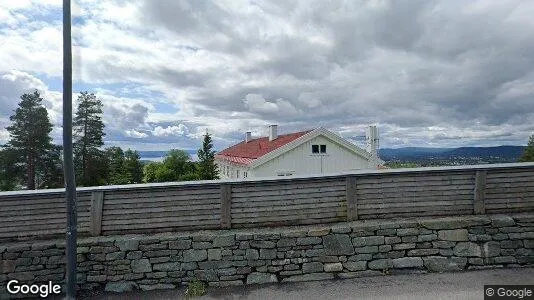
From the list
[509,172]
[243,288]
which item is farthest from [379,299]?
[509,172]

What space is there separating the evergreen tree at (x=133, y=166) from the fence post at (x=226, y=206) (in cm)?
4296

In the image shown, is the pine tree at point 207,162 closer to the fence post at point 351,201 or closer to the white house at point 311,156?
the white house at point 311,156

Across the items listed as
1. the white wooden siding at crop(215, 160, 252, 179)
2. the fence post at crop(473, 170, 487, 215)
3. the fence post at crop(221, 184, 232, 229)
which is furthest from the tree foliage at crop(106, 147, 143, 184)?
the fence post at crop(473, 170, 487, 215)

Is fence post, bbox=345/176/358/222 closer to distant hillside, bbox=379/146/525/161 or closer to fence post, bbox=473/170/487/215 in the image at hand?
fence post, bbox=473/170/487/215

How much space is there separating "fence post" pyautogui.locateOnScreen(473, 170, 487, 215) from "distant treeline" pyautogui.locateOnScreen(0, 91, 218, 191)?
28.3 meters

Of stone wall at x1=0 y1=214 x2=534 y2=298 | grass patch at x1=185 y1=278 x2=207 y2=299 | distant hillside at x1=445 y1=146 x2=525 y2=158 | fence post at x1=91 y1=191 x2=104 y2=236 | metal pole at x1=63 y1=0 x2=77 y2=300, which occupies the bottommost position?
grass patch at x1=185 y1=278 x2=207 y2=299

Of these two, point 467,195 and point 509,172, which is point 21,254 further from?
point 509,172

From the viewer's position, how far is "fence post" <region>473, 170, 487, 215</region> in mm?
7102

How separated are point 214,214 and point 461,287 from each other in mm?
4582

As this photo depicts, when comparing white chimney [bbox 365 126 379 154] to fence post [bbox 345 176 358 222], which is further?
white chimney [bbox 365 126 379 154]

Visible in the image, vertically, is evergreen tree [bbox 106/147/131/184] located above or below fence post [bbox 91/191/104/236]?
above

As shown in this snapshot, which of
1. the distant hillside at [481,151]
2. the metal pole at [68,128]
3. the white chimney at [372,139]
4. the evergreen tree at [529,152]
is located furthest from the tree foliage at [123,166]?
the distant hillside at [481,151]

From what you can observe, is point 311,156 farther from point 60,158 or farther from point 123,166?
point 123,166

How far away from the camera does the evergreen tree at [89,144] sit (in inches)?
1448
